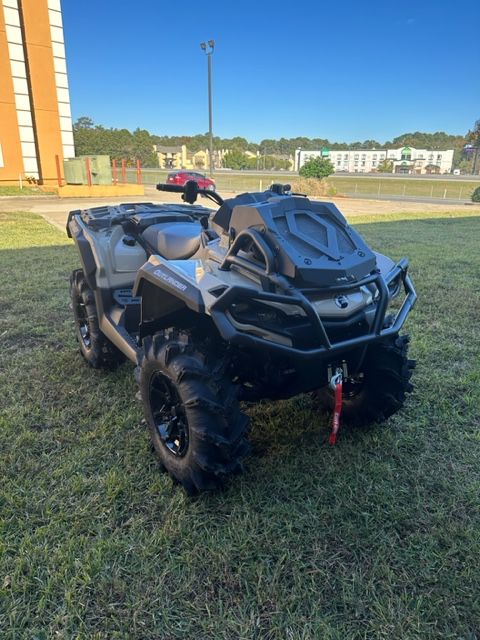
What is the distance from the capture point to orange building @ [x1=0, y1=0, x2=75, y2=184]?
64.0ft

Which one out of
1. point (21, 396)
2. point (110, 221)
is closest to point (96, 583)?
point (21, 396)

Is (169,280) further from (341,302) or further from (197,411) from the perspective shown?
(341,302)

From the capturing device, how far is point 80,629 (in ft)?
5.13

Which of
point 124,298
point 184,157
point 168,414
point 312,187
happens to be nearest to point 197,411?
point 168,414

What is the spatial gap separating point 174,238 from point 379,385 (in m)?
1.38

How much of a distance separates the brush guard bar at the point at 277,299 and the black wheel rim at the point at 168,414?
0.56 m

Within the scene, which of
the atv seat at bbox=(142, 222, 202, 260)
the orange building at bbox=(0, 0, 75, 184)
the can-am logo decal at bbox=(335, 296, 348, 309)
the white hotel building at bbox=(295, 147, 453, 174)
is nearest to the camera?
the can-am logo decal at bbox=(335, 296, 348, 309)

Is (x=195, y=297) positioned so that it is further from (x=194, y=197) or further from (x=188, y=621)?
(x=188, y=621)

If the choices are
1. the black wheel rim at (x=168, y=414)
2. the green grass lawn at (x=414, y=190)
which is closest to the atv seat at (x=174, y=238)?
the black wheel rim at (x=168, y=414)

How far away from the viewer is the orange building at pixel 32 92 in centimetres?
1952

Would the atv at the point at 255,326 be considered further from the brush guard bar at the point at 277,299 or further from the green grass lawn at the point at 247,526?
the green grass lawn at the point at 247,526

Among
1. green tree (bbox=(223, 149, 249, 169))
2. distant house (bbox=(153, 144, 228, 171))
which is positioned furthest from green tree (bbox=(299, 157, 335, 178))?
green tree (bbox=(223, 149, 249, 169))

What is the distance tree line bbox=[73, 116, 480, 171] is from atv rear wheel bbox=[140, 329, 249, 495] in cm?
4000

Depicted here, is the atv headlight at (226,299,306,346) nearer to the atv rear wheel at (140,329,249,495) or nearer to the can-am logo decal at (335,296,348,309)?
the can-am logo decal at (335,296,348,309)
